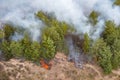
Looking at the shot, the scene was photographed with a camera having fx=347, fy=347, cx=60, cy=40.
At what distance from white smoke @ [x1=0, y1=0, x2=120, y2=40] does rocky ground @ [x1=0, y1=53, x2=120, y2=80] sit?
515 cm

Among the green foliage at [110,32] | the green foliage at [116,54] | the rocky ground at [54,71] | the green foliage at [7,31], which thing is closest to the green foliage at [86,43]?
the rocky ground at [54,71]

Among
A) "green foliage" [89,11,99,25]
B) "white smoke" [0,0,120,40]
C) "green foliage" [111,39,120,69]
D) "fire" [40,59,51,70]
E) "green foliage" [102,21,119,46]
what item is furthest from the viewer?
"green foliage" [89,11,99,25]

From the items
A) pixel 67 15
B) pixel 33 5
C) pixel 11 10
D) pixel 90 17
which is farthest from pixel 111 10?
pixel 11 10

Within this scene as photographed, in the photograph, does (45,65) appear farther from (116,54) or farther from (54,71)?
(116,54)

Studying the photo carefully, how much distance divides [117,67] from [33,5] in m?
16.3

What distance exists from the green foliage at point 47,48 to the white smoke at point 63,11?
2507 mm

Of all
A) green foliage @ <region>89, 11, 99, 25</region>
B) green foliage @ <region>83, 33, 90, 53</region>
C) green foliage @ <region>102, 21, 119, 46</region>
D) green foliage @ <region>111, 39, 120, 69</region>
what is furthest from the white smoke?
green foliage @ <region>111, 39, 120, 69</region>

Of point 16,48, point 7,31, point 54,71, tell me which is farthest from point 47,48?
point 7,31

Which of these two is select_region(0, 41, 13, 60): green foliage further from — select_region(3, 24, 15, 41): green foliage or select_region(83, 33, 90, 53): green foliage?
select_region(83, 33, 90, 53): green foliage

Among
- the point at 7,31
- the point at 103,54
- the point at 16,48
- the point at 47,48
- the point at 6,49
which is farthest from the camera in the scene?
the point at 103,54

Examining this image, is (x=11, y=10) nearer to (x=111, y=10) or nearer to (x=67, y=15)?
(x=67, y=15)

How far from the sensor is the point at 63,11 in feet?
180

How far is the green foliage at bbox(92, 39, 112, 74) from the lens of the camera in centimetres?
5106

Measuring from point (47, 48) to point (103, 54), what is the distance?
840 centimetres
